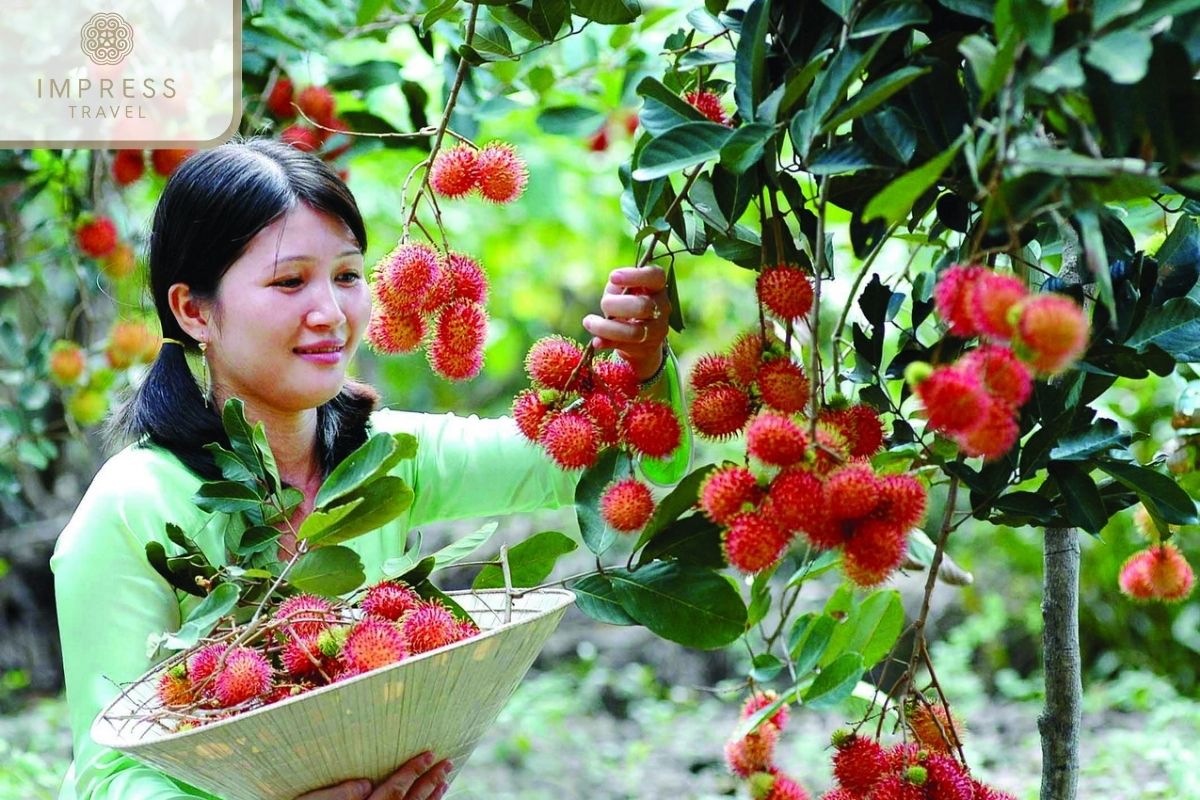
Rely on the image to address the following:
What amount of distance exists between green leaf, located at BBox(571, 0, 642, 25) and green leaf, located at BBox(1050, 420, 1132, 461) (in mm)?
437

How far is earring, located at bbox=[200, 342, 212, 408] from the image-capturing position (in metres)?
1.16

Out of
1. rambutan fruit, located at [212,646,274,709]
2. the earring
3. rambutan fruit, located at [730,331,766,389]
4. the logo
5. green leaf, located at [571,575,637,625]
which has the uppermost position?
the logo

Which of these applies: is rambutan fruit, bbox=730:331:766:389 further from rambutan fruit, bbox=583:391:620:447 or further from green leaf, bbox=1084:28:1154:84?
green leaf, bbox=1084:28:1154:84

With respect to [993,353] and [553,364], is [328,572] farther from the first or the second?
[993,353]

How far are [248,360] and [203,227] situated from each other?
126 mm

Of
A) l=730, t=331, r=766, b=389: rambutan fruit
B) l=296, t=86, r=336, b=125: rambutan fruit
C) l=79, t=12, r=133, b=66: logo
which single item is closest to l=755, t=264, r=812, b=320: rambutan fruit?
l=730, t=331, r=766, b=389: rambutan fruit

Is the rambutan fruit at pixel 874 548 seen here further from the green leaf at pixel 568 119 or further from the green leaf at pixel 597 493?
the green leaf at pixel 568 119

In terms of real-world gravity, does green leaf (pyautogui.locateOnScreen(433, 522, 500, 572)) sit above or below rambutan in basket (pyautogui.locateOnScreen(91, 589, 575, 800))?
above

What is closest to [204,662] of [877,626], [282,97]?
[877,626]

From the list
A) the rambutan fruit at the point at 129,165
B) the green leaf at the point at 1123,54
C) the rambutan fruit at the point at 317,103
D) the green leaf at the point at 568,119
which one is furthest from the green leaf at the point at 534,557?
the rambutan fruit at the point at 129,165

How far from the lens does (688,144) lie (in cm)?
77

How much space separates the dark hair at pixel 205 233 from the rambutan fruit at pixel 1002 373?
667 mm

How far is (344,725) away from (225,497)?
240 millimetres

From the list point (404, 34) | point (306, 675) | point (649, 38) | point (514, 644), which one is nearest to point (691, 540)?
point (514, 644)
